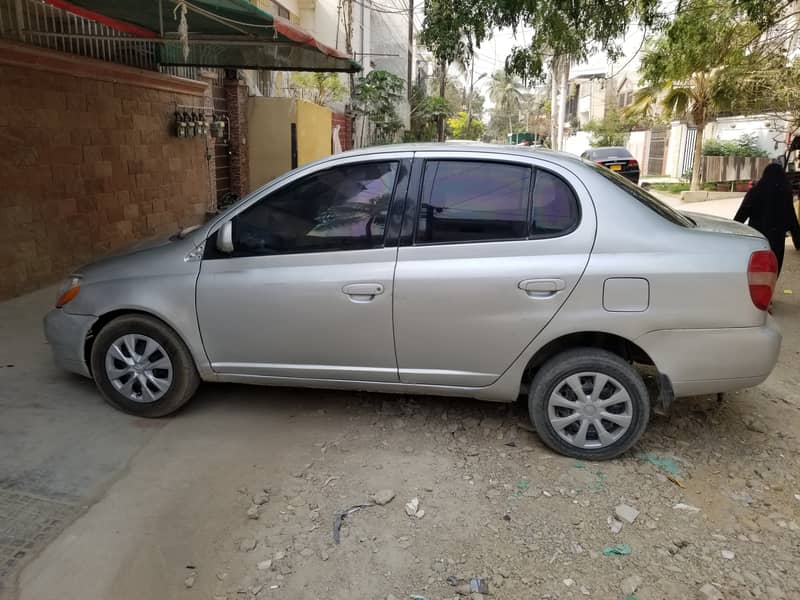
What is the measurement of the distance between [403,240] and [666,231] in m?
1.45

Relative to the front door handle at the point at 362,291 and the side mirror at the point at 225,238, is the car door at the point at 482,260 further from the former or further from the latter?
the side mirror at the point at 225,238

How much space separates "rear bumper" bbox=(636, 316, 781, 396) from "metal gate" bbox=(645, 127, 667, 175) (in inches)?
1140

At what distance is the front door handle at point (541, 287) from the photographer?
12.0 feet

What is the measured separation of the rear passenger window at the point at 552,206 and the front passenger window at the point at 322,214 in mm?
850

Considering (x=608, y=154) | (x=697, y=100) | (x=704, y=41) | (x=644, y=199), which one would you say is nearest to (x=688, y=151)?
(x=608, y=154)

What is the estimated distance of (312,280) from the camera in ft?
13.0

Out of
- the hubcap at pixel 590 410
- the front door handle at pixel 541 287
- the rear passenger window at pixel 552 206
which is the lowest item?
the hubcap at pixel 590 410

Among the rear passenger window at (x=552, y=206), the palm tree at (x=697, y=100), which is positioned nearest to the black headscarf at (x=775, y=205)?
the rear passenger window at (x=552, y=206)

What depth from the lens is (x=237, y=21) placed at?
6.77 metres

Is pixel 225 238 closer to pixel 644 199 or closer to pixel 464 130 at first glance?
pixel 644 199

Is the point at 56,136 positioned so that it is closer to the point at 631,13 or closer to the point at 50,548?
the point at 50,548

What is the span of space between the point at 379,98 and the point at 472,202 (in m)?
18.7

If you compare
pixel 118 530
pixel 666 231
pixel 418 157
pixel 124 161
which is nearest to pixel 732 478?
pixel 666 231

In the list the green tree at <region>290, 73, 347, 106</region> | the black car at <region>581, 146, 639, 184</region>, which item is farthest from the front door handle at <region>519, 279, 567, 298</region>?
the black car at <region>581, 146, 639, 184</region>
